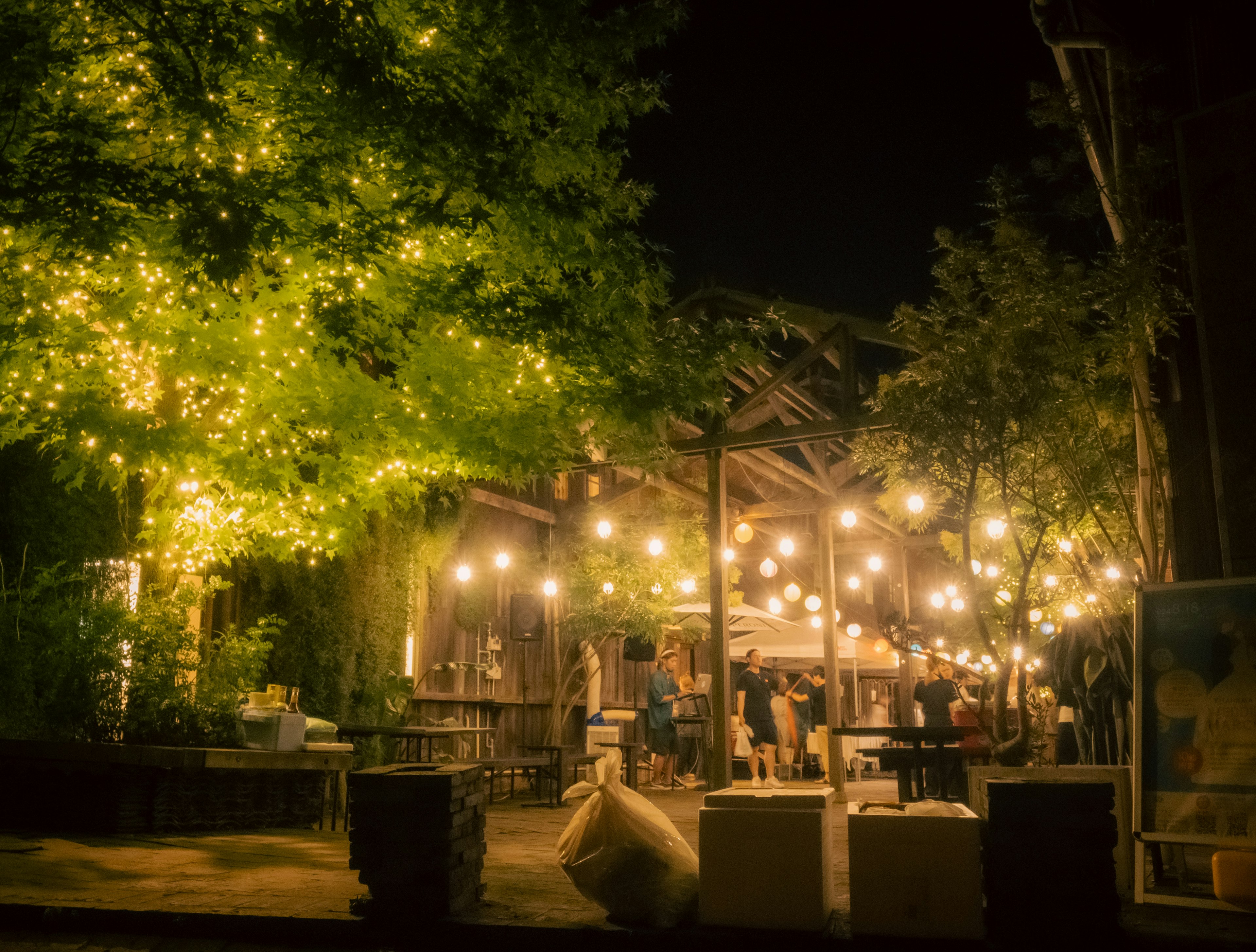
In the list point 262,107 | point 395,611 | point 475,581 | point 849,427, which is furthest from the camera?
point 475,581

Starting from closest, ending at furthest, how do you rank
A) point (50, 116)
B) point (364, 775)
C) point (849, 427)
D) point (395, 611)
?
point (364, 775)
point (50, 116)
point (849, 427)
point (395, 611)

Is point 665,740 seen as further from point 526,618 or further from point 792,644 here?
point 792,644

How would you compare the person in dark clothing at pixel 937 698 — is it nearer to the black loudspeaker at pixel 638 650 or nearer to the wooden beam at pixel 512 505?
the black loudspeaker at pixel 638 650

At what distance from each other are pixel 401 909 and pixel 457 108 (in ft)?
16.5

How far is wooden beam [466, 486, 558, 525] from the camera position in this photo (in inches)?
545

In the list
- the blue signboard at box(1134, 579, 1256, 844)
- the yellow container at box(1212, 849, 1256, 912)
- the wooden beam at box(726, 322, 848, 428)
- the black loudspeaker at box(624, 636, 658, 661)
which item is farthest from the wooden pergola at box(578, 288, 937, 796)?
the yellow container at box(1212, 849, 1256, 912)

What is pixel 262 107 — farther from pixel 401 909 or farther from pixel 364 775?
pixel 401 909

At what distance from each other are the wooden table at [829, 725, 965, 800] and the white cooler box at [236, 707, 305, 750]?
14.7 ft

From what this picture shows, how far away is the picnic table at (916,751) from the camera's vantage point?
7047mm

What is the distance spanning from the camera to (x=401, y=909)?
167 inches

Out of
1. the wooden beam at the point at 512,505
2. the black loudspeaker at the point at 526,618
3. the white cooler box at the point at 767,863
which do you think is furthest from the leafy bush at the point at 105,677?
the wooden beam at the point at 512,505

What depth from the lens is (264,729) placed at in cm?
768

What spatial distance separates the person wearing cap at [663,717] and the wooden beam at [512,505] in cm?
308

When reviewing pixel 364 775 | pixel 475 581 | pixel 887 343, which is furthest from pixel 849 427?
pixel 364 775
